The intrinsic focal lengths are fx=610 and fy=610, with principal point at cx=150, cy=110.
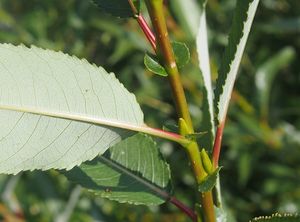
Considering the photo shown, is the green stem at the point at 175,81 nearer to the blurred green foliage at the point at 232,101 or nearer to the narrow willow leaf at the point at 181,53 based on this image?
the narrow willow leaf at the point at 181,53

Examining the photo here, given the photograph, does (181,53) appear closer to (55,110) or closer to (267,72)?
(55,110)

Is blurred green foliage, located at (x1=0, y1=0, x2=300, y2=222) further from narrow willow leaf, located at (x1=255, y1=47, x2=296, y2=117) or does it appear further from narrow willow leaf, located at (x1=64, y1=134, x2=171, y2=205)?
narrow willow leaf, located at (x1=64, y1=134, x2=171, y2=205)

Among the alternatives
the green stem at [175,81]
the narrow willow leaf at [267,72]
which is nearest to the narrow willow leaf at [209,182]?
the green stem at [175,81]

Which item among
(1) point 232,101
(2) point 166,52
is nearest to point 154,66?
(2) point 166,52

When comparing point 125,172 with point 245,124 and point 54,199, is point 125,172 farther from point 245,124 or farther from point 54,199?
point 245,124

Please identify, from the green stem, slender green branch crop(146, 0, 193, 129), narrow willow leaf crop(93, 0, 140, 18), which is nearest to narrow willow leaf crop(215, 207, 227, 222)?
the green stem

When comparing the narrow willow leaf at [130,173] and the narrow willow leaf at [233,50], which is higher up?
the narrow willow leaf at [233,50]
